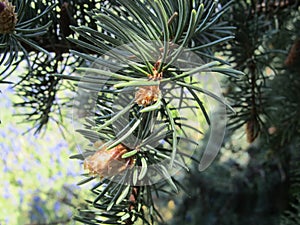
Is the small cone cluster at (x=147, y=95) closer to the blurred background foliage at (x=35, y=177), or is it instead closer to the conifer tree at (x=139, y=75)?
the conifer tree at (x=139, y=75)

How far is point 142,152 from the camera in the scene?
24 cm

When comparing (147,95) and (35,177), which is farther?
(35,177)

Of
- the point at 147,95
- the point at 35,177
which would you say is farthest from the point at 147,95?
the point at 35,177

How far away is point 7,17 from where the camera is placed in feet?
0.78

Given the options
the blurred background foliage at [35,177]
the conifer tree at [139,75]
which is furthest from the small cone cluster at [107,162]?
the blurred background foliage at [35,177]

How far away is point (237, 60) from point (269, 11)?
0.07m

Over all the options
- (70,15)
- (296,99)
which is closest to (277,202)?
(296,99)

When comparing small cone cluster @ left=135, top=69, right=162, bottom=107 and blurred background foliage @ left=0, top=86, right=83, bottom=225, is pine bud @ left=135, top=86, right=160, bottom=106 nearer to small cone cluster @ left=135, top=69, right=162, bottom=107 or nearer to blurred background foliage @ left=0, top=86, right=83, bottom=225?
small cone cluster @ left=135, top=69, right=162, bottom=107

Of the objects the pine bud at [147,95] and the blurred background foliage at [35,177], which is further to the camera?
the blurred background foliage at [35,177]

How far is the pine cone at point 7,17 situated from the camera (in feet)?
0.76

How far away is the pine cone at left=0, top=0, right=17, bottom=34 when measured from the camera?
0.23 m

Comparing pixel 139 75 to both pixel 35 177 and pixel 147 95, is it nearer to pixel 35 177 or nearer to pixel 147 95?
pixel 147 95

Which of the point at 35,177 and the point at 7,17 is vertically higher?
the point at 7,17

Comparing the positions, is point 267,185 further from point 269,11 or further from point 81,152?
point 81,152
